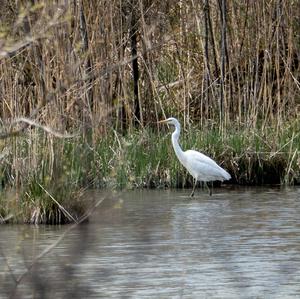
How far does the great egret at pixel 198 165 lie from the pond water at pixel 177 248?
0.86 feet

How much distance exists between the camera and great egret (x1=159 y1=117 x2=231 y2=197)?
12.0 metres

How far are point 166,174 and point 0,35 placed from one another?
905cm

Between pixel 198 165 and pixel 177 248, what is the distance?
11.0 ft

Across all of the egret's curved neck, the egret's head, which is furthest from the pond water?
the egret's head

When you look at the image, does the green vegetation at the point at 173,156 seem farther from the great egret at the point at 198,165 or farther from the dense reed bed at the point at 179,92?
the great egret at the point at 198,165

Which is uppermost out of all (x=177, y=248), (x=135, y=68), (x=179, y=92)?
(x=135, y=68)

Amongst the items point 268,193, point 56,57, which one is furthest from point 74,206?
point 268,193

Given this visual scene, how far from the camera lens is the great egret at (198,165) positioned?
1196 cm

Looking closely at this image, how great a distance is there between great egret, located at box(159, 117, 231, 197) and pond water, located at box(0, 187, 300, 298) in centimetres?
26

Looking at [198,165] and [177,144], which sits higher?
[177,144]

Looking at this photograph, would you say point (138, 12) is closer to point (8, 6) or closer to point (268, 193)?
point (8, 6)

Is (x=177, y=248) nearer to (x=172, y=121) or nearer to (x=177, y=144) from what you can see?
(x=177, y=144)

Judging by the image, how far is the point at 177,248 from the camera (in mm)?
8461

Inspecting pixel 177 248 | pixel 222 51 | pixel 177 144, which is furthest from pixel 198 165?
pixel 177 248
